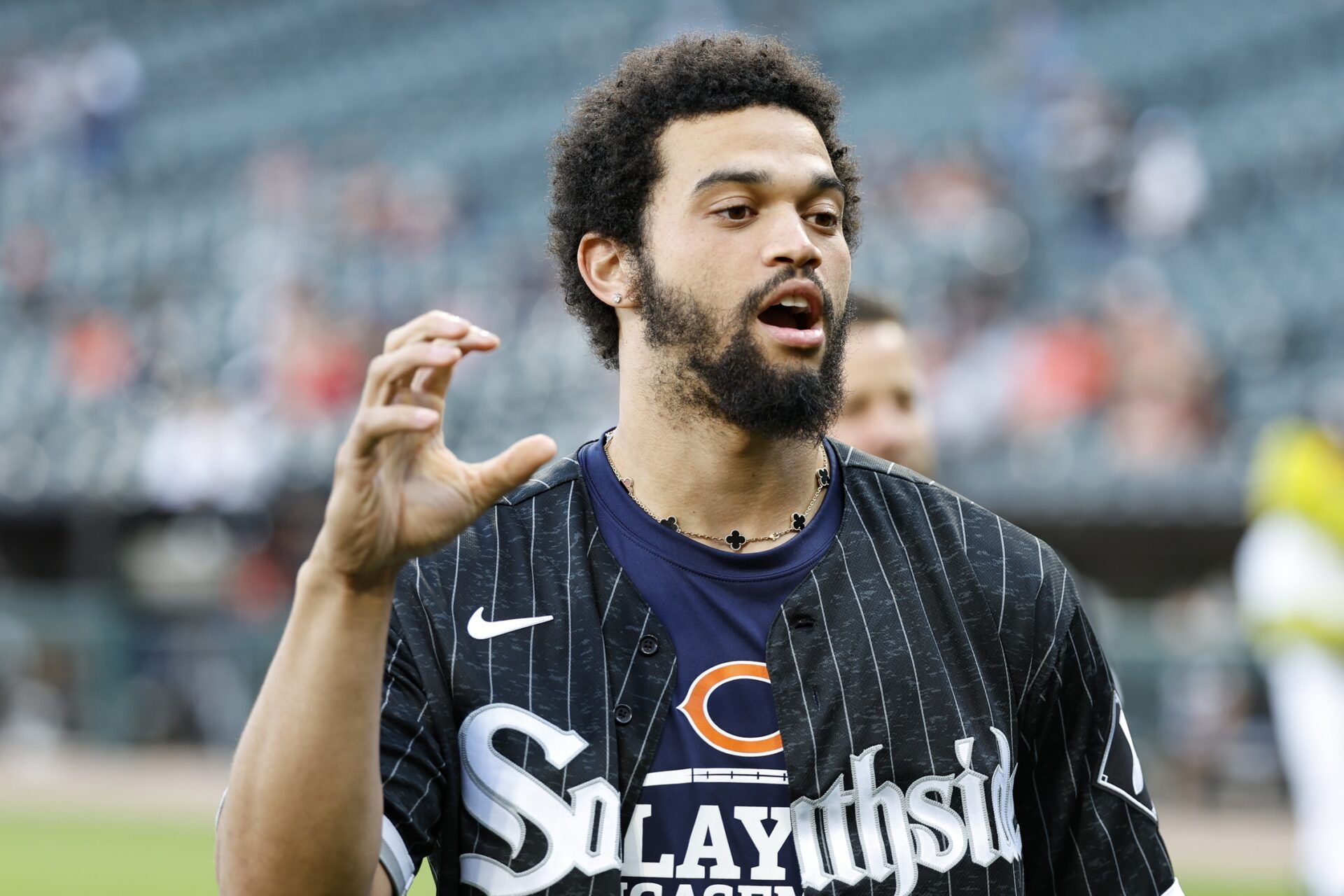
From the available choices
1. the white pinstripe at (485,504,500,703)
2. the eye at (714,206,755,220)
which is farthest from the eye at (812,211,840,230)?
the white pinstripe at (485,504,500,703)

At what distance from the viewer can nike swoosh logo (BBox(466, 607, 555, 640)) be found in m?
2.33

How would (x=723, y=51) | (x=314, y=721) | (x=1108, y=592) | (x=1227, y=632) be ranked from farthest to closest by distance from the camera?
(x=1108, y=592), (x=1227, y=632), (x=723, y=51), (x=314, y=721)

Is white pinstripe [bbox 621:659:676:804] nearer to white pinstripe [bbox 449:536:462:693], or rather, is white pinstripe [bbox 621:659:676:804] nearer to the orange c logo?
the orange c logo

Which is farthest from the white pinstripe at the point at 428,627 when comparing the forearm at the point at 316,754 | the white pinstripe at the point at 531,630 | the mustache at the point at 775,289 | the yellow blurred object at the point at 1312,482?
the yellow blurred object at the point at 1312,482

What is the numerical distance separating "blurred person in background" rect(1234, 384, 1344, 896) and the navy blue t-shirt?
13.1 ft

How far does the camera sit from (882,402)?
14.0 feet

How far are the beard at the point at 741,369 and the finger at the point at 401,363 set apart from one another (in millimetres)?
580

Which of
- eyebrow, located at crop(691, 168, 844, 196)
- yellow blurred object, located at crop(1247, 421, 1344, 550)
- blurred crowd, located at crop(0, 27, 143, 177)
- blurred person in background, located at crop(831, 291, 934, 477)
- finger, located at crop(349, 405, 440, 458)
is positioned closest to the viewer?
finger, located at crop(349, 405, 440, 458)

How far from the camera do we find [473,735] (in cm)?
227

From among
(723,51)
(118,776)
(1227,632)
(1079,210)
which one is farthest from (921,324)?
(723,51)

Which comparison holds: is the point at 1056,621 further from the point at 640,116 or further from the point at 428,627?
the point at 640,116

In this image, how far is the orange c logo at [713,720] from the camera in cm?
232

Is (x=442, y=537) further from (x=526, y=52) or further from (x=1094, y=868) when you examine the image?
(x=526, y=52)

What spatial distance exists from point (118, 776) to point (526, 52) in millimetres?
9221
